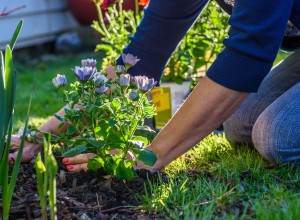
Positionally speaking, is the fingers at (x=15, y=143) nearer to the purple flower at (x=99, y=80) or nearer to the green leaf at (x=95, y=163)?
the green leaf at (x=95, y=163)

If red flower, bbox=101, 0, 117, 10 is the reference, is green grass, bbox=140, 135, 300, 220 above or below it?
below

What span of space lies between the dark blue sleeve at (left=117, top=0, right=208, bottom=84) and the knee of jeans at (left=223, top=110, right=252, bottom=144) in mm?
414

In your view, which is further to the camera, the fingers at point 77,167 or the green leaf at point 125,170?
the fingers at point 77,167

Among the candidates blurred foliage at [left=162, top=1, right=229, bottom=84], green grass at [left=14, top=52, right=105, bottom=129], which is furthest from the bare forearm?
green grass at [left=14, top=52, right=105, bottom=129]

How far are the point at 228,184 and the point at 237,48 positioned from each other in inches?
17.0

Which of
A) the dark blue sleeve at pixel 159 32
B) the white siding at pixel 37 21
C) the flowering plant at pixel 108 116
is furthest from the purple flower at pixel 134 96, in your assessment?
the white siding at pixel 37 21

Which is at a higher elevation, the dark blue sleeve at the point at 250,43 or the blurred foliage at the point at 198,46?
the dark blue sleeve at the point at 250,43

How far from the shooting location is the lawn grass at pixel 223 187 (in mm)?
1810

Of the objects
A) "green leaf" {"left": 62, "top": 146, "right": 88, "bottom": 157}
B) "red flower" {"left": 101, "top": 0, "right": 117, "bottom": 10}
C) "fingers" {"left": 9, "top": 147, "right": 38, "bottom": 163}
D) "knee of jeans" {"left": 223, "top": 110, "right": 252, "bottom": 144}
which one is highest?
"red flower" {"left": 101, "top": 0, "right": 117, "bottom": 10}

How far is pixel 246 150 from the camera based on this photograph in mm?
2715

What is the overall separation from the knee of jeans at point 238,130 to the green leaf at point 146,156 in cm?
79

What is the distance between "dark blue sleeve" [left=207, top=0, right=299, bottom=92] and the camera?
6.88 ft

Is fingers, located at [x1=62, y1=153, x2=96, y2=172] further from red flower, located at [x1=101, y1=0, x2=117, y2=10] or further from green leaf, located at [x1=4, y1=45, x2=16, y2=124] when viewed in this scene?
red flower, located at [x1=101, y1=0, x2=117, y2=10]

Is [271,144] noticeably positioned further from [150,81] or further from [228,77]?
[150,81]
